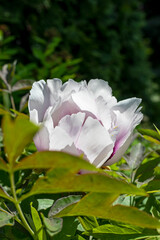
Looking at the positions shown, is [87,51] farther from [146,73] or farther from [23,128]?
[23,128]

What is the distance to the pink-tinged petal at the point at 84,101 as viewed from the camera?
1.72 feet

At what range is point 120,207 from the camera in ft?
1.27

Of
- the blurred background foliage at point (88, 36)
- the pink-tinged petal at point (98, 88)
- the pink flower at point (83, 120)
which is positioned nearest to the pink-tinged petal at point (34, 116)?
the pink flower at point (83, 120)

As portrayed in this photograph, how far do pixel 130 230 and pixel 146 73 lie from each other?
6.21 meters

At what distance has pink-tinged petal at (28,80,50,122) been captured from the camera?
21.8 inches

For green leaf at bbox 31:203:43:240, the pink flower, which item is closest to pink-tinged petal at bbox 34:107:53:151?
the pink flower

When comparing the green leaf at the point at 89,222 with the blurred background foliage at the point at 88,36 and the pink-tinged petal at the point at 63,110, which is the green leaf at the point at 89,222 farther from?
the blurred background foliage at the point at 88,36

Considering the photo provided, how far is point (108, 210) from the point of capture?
1.30 feet

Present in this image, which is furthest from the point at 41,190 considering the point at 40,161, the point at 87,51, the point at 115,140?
the point at 87,51

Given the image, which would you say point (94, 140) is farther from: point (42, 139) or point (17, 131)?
point (17, 131)

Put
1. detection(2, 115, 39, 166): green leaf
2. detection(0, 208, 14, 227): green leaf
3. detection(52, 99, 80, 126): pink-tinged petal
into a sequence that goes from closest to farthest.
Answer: detection(2, 115, 39, 166): green leaf → detection(0, 208, 14, 227): green leaf → detection(52, 99, 80, 126): pink-tinged petal

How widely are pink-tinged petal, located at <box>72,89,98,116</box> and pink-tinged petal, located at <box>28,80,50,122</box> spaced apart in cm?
6

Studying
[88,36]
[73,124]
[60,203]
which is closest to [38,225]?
[60,203]

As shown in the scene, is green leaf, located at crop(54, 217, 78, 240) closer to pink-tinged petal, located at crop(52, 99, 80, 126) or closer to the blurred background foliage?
pink-tinged petal, located at crop(52, 99, 80, 126)
